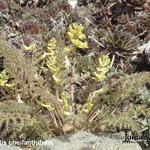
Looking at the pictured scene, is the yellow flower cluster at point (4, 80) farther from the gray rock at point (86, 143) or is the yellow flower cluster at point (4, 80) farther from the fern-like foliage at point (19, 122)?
the gray rock at point (86, 143)

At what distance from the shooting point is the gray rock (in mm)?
4648

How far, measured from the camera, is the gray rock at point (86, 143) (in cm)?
465

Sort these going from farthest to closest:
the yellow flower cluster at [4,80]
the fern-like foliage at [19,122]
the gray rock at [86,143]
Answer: the yellow flower cluster at [4,80], the gray rock at [86,143], the fern-like foliage at [19,122]

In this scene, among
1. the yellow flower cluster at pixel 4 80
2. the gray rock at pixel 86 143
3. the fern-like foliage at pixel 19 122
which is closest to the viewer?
the fern-like foliage at pixel 19 122

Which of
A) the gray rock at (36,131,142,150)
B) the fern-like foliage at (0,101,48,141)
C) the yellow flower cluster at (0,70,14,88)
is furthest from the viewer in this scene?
the yellow flower cluster at (0,70,14,88)

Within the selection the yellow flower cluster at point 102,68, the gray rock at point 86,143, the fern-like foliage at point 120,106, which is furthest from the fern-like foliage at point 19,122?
the yellow flower cluster at point 102,68

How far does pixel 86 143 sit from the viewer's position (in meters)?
4.70

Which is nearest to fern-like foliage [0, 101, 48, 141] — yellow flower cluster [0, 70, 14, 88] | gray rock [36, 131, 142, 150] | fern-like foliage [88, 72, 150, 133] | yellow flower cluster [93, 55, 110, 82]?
gray rock [36, 131, 142, 150]

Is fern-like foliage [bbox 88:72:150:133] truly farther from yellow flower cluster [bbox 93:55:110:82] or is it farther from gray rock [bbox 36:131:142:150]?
yellow flower cluster [bbox 93:55:110:82]

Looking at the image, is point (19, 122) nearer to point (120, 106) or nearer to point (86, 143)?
point (86, 143)

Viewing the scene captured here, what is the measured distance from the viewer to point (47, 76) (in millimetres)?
5125

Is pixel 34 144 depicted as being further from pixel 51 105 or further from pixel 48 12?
pixel 48 12

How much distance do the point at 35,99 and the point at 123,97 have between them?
0.91 meters

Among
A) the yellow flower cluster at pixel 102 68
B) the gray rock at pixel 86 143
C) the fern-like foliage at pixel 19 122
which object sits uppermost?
the yellow flower cluster at pixel 102 68
